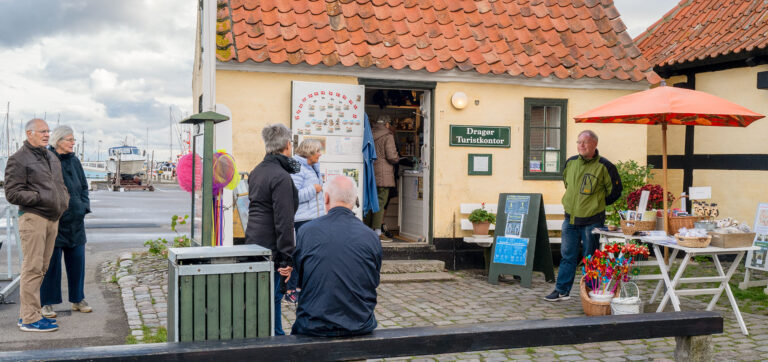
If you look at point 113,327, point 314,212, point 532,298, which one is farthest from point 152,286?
point 532,298

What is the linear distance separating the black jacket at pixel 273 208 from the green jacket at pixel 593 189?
3.62 m

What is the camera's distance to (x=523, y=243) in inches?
362

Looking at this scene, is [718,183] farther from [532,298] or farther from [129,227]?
[129,227]

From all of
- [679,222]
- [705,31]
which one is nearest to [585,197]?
[679,222]

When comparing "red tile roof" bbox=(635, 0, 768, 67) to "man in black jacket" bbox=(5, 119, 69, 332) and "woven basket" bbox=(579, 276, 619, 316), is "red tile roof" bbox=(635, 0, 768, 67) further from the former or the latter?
"man in black jacket" bbox=(5, 119, 69, 332)

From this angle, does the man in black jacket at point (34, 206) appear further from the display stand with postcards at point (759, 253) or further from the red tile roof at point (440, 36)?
the display stand with postcards at point (759, 253)

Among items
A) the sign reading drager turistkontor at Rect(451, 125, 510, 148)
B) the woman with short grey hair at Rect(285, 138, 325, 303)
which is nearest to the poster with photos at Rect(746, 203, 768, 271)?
the sign reading drager turistkontor at Rect(451, 125, 510, 148)

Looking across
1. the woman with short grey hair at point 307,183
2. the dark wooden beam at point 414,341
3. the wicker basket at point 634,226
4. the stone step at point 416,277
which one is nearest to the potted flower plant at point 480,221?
the stone step at point 416,277

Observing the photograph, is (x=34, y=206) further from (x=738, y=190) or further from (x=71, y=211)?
(x=738, y=190)

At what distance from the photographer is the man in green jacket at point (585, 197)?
7.59 meters

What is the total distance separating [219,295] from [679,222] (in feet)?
16.2

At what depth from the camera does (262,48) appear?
9281 mm

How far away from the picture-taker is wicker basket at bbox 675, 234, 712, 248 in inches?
A: 259

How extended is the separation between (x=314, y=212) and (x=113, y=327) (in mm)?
2131
